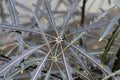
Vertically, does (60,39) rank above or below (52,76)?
above

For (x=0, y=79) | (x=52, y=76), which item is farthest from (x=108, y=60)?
(x=0, y=79)

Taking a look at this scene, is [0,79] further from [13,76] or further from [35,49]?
[35,49]

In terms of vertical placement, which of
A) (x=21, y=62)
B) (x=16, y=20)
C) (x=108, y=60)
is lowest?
(x=108, y=60)

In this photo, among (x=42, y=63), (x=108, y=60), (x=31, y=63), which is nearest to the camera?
(x=42, y=63)

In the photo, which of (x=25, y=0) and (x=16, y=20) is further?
(x=25, y=0)

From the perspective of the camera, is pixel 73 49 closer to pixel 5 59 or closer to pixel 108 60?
pixel 5 59

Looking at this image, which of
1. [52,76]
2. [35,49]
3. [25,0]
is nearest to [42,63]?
[35,49]

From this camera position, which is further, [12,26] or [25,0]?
[25,0]

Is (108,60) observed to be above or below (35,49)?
below

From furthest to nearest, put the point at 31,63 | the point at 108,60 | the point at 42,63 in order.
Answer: the point at 108,60 → the point at 31,63 → the point at 42,63
